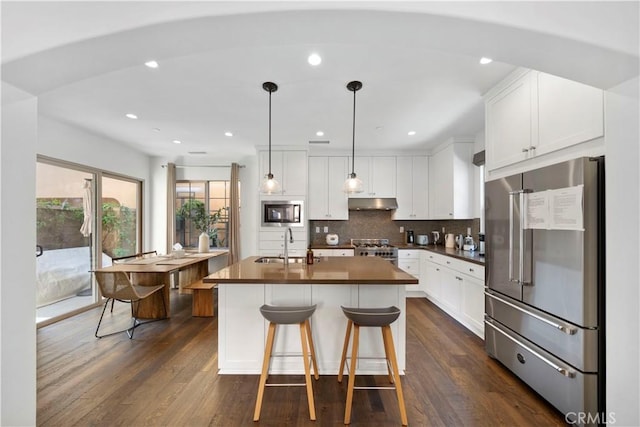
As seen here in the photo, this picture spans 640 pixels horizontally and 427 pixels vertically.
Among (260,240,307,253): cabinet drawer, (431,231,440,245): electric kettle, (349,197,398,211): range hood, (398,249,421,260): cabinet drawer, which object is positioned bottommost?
(398,249,421,260): cabinet drawer

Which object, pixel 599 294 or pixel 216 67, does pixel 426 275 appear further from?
pixel 216 67

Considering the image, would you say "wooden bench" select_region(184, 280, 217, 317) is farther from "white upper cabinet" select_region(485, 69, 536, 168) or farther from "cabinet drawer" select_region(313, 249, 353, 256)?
"white upper cabinet" select_region(485, 69, 536, 168)

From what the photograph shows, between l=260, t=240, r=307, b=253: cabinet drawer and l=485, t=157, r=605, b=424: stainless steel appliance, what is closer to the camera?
l=485, t=157, r=605, b=424: stainless steel appliance

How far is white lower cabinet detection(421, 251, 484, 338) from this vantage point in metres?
3.06

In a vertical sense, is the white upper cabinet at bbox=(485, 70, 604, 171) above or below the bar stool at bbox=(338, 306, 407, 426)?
above

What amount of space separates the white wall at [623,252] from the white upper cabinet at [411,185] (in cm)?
370

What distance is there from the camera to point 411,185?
16.6 ft

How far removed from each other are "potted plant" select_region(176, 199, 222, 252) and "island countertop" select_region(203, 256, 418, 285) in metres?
3.34

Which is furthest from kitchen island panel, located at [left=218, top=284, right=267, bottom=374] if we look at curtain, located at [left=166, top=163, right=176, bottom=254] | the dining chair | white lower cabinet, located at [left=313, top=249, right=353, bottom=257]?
curtain, located at [left=166, top=163, right=176, bottom=254]

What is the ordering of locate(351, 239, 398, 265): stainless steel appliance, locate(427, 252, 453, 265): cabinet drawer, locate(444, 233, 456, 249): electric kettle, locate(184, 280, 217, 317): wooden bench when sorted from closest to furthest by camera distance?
locate(184, 280, 217, 317): wooden bench, locate(427, 252, 453, 265): cabinet drawer, locate(444, 233, 456, 249): electric kettle, locate(351, 239, 398, 265): stainless steel appliance

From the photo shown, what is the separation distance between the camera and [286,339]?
2.33m

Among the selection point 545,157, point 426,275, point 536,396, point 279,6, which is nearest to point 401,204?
point 426,275

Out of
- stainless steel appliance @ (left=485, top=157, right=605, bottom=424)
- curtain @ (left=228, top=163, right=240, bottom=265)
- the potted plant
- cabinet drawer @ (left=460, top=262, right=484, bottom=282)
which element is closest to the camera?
stainless steel appliance @ (left=485, top=157, right=605, bottom=424)

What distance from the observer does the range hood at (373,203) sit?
4978 millimetres
